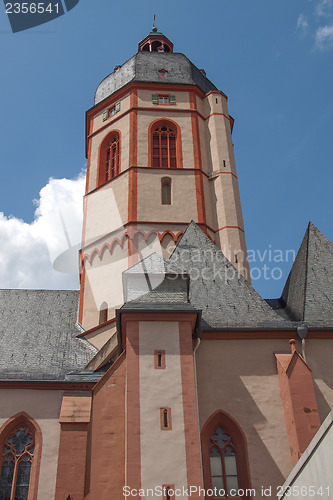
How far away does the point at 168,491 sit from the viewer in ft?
35.2

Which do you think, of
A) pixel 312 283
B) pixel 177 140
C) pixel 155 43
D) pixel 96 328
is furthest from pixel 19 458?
pixel 155 43

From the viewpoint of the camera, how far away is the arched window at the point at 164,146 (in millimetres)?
22484

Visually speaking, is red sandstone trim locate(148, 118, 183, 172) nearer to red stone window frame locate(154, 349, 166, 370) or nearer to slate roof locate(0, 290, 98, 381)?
slate roof locate(0, 290, 98, 381)

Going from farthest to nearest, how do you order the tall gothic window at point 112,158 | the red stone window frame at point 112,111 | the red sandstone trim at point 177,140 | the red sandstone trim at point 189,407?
the red stone window frame at point 112,111
the tall gothic window at point 112,158
the red sandstone trim at point 177,140
the red sandstone trim at point 189,407

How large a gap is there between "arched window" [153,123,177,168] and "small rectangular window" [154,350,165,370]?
440 inches

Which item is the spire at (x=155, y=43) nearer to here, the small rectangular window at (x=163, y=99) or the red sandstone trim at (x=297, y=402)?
the small rectangular window at (x=163, y=99)

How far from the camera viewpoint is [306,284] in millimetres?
15734

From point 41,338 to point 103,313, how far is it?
2.34 metres

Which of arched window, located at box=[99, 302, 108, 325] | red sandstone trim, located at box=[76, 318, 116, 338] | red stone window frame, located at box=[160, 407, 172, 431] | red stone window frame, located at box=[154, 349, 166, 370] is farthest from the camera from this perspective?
arched window, located at box=[99, 302, 108, 325]

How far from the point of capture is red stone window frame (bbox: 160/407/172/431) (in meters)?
11.5

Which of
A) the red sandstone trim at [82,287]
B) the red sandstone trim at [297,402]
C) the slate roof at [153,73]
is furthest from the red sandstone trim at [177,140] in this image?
the red sandstone trim at [297,402]

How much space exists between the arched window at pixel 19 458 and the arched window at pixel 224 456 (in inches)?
158

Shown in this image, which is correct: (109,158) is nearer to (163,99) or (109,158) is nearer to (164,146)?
(164,146)

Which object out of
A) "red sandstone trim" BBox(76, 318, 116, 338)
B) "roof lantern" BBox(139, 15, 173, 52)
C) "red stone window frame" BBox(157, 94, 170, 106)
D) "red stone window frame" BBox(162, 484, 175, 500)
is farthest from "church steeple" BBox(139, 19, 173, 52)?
"red stone window frame" BBox(162, 484, 175, 500)
